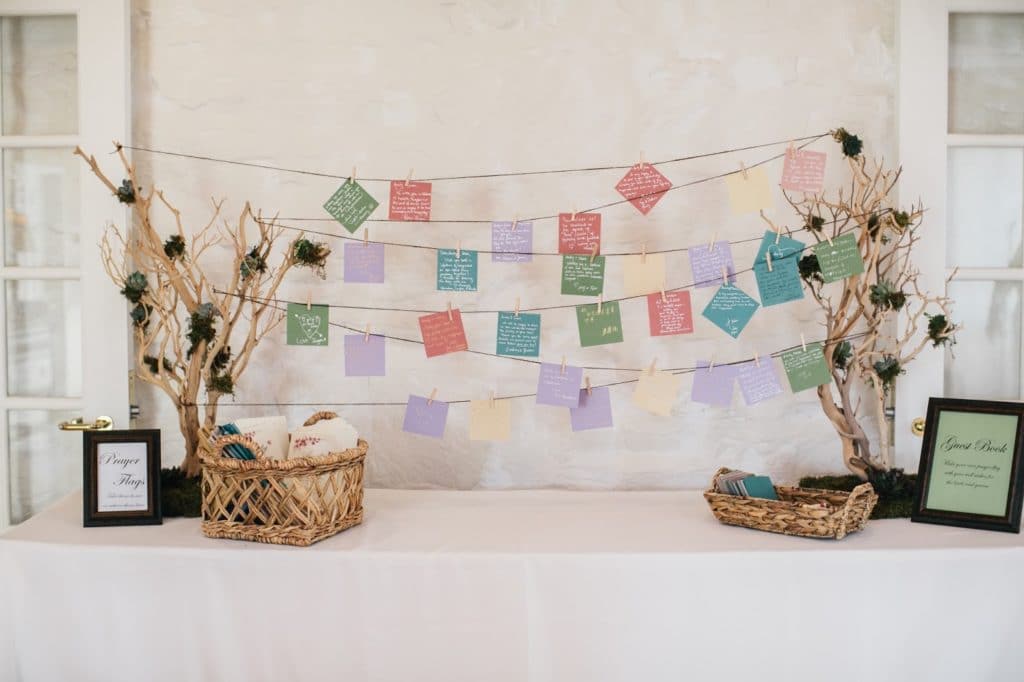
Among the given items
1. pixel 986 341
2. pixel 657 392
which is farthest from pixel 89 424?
pixel 986 341

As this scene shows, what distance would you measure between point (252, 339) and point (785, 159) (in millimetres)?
1367

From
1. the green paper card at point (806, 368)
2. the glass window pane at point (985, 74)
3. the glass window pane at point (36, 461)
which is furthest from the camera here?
the glass window pane at point (36, 461)

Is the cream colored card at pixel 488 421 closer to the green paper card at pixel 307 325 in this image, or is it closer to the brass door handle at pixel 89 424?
the green paper card at pixel 307 325

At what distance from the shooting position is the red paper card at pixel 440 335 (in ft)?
6.25

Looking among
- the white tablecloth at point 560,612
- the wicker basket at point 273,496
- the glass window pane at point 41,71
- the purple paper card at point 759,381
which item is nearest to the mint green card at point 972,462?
the white tablecloth at point 560,612

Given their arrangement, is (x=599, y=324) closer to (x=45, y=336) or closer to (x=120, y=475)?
(x=120, y=475)

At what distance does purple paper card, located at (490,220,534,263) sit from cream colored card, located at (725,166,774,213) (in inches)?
19.8

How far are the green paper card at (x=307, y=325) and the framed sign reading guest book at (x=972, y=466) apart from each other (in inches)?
56.3

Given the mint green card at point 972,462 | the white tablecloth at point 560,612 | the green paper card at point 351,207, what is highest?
the green paper card at point 351,207

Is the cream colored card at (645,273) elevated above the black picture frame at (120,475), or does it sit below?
above

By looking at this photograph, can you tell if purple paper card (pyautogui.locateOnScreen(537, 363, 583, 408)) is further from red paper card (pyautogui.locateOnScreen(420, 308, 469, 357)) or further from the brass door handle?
the brass door handle

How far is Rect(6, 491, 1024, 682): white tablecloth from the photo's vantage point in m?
1.46

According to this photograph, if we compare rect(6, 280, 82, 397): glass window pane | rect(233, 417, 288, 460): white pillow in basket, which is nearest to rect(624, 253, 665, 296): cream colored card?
rect(233, 417, 288, 460): white pillow in basket

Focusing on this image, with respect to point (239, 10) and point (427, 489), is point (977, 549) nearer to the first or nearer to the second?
point (427, 489)
